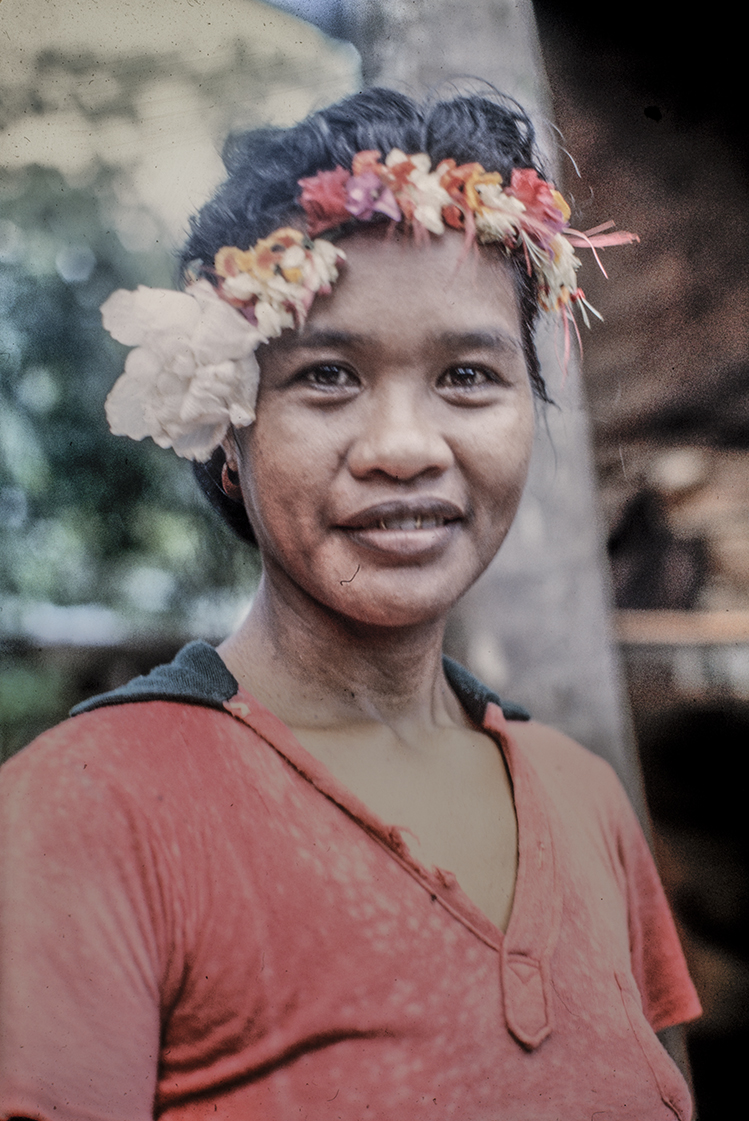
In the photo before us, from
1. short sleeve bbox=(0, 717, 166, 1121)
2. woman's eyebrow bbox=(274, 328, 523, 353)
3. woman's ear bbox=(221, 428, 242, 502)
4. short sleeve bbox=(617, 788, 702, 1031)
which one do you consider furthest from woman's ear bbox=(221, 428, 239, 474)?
short sleeve bbox=(617, 788, 702, 1031)

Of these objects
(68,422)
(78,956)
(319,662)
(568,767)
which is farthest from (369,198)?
(78,956)

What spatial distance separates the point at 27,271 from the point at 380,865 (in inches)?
53.6

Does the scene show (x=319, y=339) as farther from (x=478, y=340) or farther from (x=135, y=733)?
(x=135, y=733)

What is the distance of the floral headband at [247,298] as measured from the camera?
1631 millimetres

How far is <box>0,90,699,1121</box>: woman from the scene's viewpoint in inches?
57.7

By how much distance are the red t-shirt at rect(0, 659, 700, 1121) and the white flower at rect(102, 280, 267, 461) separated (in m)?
0.54

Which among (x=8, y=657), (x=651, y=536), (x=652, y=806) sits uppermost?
(x=8, y=657)

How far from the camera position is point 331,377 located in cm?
164

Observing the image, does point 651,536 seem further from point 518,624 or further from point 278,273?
point 278,273

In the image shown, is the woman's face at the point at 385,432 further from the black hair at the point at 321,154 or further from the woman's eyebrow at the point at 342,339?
the black hair at the point at 321,154

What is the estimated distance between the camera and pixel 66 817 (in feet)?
4.79

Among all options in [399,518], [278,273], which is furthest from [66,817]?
[278,273]

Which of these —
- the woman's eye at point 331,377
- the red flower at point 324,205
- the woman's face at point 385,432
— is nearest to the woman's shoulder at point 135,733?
the woman's face at point 385,432

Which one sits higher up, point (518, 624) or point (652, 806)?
point (518, 624)
